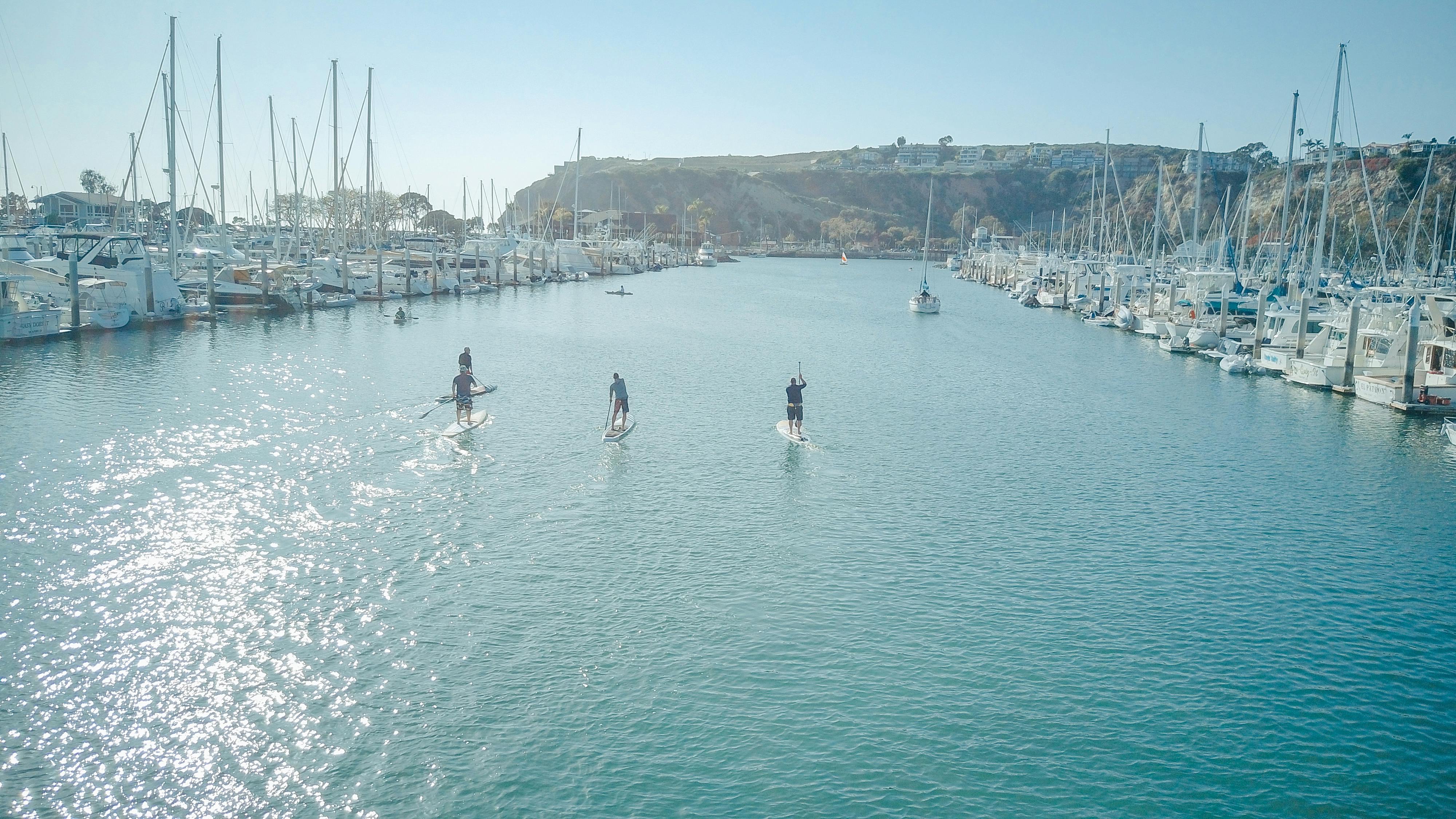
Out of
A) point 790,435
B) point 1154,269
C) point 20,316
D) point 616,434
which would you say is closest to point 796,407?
point 790,435

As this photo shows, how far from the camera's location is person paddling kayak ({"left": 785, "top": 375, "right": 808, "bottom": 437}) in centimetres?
3509

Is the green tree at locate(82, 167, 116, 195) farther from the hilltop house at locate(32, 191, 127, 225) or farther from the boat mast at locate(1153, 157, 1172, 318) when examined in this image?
the boat mast at locate(1153, 157, 1172, 318)

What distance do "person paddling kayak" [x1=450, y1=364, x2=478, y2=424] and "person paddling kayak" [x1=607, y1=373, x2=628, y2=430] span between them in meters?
4.77

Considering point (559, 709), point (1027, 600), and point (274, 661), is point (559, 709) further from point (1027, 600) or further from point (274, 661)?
point (1027, 600)

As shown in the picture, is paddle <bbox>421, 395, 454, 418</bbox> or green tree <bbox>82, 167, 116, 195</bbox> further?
green tree <bbox>82, 167, 116, 195</bbox>

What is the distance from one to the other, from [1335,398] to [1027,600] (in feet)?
116

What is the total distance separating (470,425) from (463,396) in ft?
3.47

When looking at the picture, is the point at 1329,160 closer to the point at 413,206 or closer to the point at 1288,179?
the point at 1288,179

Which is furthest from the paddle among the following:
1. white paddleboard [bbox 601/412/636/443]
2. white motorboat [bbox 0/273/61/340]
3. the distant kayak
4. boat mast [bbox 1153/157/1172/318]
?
boat mast [bbox 1153/157/1172/318]

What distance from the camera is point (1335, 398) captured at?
48.5 m

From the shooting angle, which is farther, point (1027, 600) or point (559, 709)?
point (1027, 600)

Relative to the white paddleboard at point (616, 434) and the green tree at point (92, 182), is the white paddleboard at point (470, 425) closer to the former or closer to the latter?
the white paddleboard at point (616, 434)

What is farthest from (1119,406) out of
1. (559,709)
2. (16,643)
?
(16,643)

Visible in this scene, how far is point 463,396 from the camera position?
34.9 m
